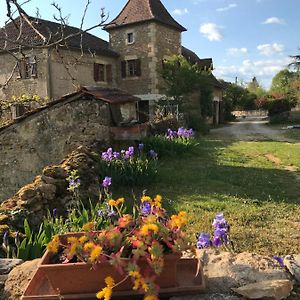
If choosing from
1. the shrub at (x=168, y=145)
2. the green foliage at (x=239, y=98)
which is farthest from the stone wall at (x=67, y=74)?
the green foliage at (x=239, y=98)

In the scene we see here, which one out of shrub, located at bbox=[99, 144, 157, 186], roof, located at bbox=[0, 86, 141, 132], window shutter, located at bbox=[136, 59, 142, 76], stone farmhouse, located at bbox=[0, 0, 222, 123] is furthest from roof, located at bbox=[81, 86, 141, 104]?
window shutter, located at bbox=[136, 59, 142, 76]

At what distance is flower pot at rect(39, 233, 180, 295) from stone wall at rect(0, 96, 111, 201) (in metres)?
5.56

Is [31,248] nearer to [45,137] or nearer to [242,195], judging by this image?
[242,195]

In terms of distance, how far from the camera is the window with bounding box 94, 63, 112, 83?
84.0 feet

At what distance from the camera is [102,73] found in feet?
86.5

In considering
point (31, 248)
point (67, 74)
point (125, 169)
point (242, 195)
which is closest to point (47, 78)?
point (67, 74)

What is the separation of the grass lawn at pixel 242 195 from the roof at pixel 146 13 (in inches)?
711

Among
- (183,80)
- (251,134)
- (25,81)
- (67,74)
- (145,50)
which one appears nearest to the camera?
(67,74)

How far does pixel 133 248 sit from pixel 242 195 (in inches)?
178

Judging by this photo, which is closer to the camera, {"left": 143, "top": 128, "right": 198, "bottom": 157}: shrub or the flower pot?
the flower pot

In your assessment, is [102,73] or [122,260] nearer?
[122,260]

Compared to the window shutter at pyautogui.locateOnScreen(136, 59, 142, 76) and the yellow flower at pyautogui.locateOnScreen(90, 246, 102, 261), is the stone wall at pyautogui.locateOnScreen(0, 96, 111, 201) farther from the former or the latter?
the window shutter at pyautogui.locateOnScreen(136, 59, 142, 76)

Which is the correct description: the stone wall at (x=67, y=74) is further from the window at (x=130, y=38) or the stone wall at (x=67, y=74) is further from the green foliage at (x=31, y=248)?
the green foliage at (x=31, y=248)

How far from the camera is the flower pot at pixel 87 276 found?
76.0 inches
